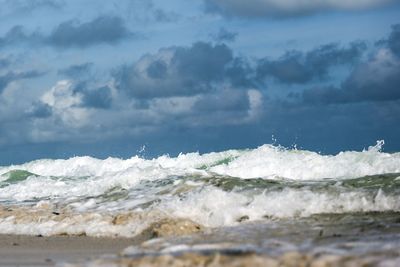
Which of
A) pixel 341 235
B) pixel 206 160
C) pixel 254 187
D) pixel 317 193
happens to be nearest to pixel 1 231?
pixel 254 187

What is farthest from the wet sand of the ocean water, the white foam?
the white foam

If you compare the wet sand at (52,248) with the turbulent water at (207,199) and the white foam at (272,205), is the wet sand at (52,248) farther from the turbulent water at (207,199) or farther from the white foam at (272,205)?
the white foam at (272,205)

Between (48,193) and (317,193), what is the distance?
10.1 metres

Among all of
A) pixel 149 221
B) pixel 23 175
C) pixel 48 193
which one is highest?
pixel 23 175

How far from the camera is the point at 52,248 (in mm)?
10258

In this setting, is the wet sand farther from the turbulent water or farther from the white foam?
the white foam

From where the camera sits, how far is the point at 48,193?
20.4 metres

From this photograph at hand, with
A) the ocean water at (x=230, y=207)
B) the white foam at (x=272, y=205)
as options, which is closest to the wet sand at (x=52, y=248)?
the ocean water at (x=230, y=207)

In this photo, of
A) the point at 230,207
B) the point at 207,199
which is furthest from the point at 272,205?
the point at 207,199

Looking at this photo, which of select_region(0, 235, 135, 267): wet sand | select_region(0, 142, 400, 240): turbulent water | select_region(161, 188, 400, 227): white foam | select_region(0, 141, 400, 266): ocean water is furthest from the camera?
select_region(0, 142, 400, 240): turbulent water

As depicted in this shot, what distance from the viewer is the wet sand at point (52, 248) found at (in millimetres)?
8820

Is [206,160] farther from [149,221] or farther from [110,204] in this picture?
[149,221]

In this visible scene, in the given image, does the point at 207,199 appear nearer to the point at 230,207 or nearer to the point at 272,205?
the point at 230,207

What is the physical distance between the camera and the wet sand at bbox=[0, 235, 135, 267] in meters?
8.82
